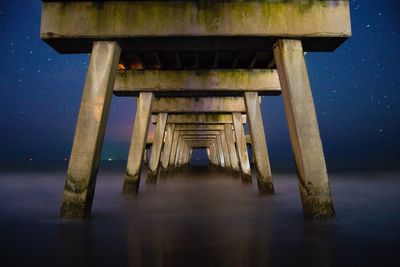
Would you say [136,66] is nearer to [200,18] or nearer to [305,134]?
[200,18]

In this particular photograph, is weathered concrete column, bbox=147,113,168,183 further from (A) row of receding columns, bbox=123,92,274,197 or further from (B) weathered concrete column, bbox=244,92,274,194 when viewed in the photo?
(B) weathered concrete column, bbox=244,92,274,194

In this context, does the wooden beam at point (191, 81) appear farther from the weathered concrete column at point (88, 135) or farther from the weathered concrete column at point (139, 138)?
the weathered concrete column at point (88, 135)

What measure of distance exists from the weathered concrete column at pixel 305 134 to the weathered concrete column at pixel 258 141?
17.9 ft

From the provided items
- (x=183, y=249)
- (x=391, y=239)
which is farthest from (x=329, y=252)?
(x=183, y=249)

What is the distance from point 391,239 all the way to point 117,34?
6.18m

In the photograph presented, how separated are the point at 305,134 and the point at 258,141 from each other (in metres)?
5.87

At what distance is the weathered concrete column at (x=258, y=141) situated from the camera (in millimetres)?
13383

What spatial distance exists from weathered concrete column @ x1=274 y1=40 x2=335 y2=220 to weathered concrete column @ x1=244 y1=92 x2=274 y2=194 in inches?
214

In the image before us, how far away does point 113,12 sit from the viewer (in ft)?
25.5

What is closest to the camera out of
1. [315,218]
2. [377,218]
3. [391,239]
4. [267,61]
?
[391,239]

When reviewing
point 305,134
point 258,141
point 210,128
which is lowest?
point 305,134

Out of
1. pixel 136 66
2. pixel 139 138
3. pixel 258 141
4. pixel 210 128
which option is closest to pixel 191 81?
pixel 136 66

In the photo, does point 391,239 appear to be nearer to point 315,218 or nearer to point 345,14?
point 315,218

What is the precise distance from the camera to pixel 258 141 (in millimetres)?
13461
